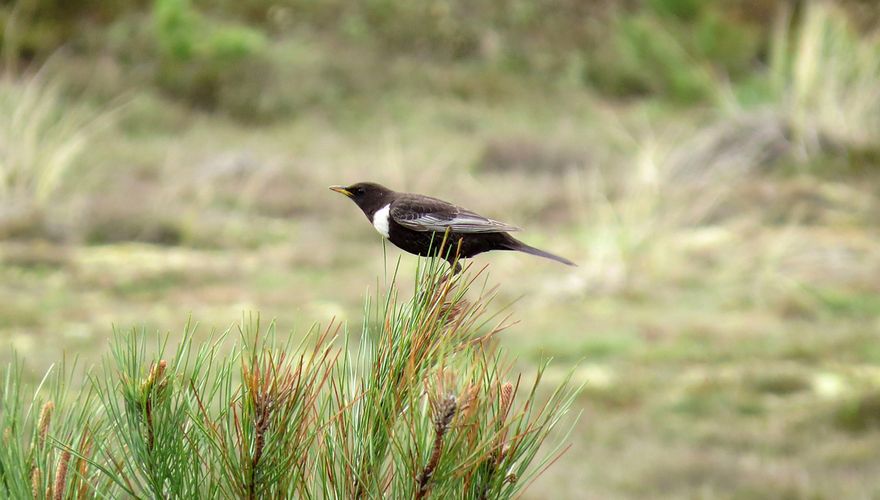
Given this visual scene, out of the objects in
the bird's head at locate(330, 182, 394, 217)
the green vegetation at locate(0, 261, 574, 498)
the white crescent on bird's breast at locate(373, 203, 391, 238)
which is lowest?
the green vegetation at locate(0, 261, 574, 498)

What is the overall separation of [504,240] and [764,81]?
52.2ft

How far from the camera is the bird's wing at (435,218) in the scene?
183 centimetres

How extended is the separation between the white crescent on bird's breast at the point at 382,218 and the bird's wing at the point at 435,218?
0.02 meters

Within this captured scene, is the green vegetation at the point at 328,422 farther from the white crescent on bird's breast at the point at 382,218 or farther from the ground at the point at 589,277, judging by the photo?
the ground at the point at 589,277

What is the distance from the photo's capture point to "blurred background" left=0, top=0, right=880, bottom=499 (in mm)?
7027

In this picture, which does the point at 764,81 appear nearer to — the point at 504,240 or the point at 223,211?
the point at 223,211

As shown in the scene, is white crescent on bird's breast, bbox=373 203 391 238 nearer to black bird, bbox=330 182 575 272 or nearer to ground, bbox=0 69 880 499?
black bird, bbox=330 182 575 272

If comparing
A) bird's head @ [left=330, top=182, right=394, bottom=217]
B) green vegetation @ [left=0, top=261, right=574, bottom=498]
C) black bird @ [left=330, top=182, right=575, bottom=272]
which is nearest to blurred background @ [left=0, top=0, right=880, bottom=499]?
green vegetation @ [left=0, top=261, right=574, bottom=498]

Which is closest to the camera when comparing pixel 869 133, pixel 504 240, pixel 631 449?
pixel 504 240

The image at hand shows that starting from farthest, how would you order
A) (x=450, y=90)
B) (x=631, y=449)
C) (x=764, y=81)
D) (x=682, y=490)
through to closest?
(x=450, y=90), (x=764, y=81), (x=631, y=449), (x=682, y=490)

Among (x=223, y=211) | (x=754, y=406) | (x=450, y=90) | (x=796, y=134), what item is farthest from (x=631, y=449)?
(x=450, y=90)

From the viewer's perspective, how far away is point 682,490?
18.5 ft

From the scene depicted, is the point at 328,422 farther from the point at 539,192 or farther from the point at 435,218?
the point at 539,192

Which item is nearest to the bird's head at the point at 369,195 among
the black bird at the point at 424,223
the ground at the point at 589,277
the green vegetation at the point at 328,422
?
the black bird at the point at 424,223
